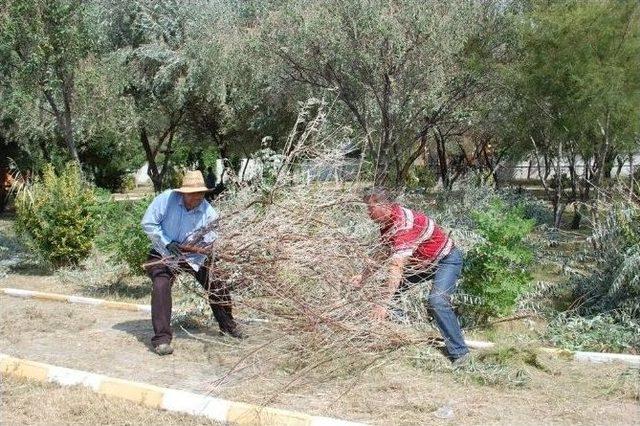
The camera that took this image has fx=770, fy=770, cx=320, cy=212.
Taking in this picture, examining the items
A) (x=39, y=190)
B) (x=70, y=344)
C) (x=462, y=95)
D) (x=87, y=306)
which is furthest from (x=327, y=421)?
(x=462, y=95)

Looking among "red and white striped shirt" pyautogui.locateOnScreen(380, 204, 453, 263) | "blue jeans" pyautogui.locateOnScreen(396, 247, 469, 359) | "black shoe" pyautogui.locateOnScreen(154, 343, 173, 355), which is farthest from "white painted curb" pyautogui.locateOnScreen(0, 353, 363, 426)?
"red and white striped shirt" pyautogui.locateOnScreen(380, 204, 453, 263)

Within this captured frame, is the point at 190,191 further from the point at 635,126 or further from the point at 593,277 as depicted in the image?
the point at 635,126

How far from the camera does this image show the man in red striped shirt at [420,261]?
5836mm

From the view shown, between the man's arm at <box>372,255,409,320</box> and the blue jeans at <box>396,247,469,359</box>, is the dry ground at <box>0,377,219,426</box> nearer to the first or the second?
the man's arm at <box>372,255,409,320</box>

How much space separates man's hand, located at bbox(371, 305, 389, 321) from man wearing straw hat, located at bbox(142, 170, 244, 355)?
1.23m

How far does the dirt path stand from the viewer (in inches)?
190

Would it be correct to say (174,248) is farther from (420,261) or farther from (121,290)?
(121,290)

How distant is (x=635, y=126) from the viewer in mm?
12844

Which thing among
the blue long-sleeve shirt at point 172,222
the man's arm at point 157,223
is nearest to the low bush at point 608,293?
the blue long-sleeve shirt at point 172,222

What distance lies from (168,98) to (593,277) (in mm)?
12842

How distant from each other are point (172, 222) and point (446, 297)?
7.63 ft

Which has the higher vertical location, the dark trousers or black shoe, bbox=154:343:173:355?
the dark trousers

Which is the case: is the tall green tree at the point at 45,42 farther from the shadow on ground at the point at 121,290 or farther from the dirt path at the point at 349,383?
the dirt path at the point at 349,383

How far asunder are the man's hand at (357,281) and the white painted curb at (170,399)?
135cm
